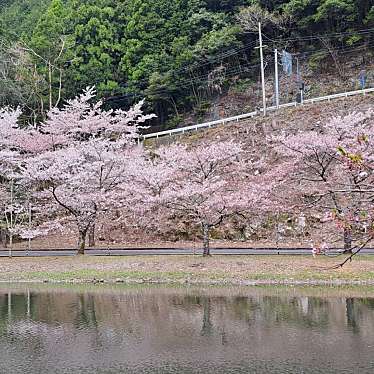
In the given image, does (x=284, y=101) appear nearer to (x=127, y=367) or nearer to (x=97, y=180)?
(x=97, y=180)

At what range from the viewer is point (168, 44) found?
148 ft

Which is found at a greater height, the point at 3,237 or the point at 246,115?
the point at 246,115

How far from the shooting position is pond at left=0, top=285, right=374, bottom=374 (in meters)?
10.1

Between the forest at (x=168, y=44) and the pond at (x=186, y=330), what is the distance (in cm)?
2690

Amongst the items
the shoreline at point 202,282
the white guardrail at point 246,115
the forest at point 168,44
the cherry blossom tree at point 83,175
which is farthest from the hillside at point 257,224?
the forest at point 168,44

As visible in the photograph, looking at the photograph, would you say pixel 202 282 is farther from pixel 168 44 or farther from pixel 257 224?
pixel 168 44

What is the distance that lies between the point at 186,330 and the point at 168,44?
1409 inches

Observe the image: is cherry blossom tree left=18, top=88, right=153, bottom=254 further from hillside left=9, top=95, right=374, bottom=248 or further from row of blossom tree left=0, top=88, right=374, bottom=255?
hillside left=9, top=95, right=374, bottom=248

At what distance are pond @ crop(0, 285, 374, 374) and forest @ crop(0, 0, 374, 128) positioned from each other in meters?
26.9

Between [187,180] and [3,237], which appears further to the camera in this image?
[3,237]

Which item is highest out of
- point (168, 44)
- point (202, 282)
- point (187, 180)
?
point (168, 44)

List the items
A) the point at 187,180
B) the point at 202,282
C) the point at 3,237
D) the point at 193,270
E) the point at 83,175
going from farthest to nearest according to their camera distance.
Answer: the point at 3,237 < the point at 83,175 < the point at 187,180 < the point at 193,270 < the point at 202,282

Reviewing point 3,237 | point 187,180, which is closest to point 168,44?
point 3,237

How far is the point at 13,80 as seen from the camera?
40.2m
